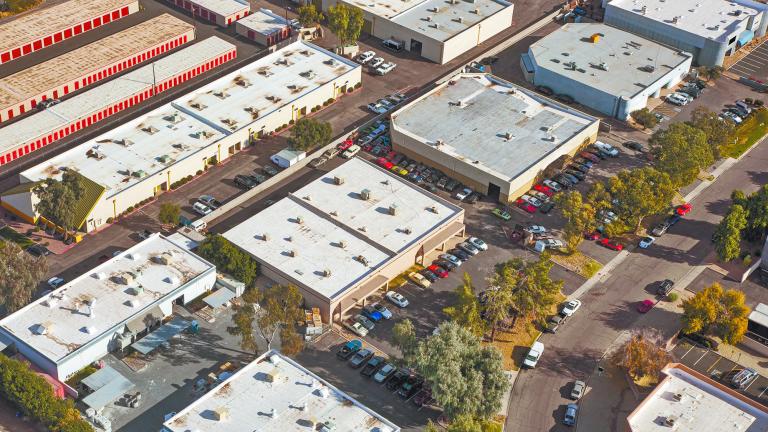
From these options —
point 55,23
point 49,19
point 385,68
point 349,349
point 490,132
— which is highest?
point 49,19

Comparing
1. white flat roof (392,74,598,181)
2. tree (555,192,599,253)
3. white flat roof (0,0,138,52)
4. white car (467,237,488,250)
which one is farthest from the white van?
white flat roof (0,0,138,52)


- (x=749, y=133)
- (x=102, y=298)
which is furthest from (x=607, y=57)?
(x=102, y=298)

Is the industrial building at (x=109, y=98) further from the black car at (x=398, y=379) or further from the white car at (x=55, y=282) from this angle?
the black car at (x=398, y=379)

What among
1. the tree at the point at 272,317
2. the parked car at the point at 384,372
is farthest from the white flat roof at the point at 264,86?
the parked car at the point at 384,372

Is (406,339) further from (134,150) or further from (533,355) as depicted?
(134,150)

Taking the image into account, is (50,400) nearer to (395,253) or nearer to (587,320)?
(395,253)

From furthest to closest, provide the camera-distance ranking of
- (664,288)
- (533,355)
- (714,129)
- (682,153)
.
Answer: (714,129) < (682,153) < (664,288) < (533,355)
